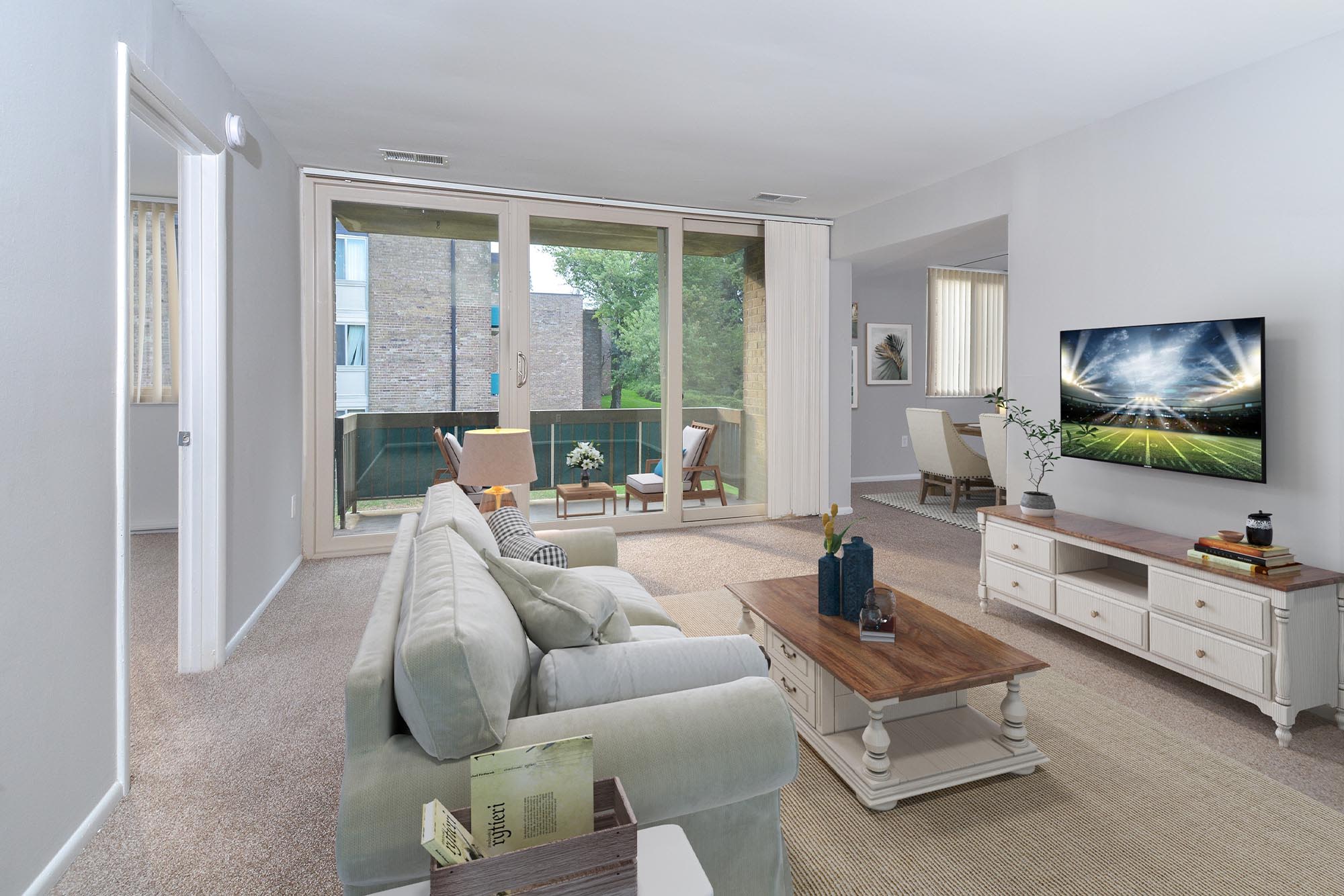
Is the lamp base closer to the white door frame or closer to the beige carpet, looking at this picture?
the beige carpet

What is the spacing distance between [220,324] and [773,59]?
8.57 feet

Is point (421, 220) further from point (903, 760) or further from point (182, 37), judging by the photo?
point (903, 760)

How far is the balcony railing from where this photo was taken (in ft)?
16.1

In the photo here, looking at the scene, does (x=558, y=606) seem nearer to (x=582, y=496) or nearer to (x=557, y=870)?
(x=557, y=870)

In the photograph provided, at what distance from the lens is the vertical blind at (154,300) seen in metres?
5.43

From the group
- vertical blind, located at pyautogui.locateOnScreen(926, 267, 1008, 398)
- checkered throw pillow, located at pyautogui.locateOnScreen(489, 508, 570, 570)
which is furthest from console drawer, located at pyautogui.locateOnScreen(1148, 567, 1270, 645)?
vertical blind, located at pyautogui.locateOnScreen(926, 267, 1008, 398)

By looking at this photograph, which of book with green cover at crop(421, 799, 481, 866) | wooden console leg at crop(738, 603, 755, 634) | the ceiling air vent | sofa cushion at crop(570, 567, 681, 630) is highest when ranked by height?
the ceiling air vent

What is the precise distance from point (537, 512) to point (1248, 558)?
431 centimetres

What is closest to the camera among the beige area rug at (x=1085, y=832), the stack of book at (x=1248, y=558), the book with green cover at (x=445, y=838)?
the book with green cover at (x=445, y=838)

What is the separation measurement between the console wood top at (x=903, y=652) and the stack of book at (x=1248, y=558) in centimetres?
106

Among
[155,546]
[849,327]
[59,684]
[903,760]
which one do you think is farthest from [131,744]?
[849,327]

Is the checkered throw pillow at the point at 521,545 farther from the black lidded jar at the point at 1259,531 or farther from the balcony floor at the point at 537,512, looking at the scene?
the black lidded jar at the point at 1259,531

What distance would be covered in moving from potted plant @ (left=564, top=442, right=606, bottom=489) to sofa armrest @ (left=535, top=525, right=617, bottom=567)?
231 centimetres

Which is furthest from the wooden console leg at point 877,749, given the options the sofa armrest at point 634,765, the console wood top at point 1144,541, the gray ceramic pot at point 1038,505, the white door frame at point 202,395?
the white door frame at point 202,395
